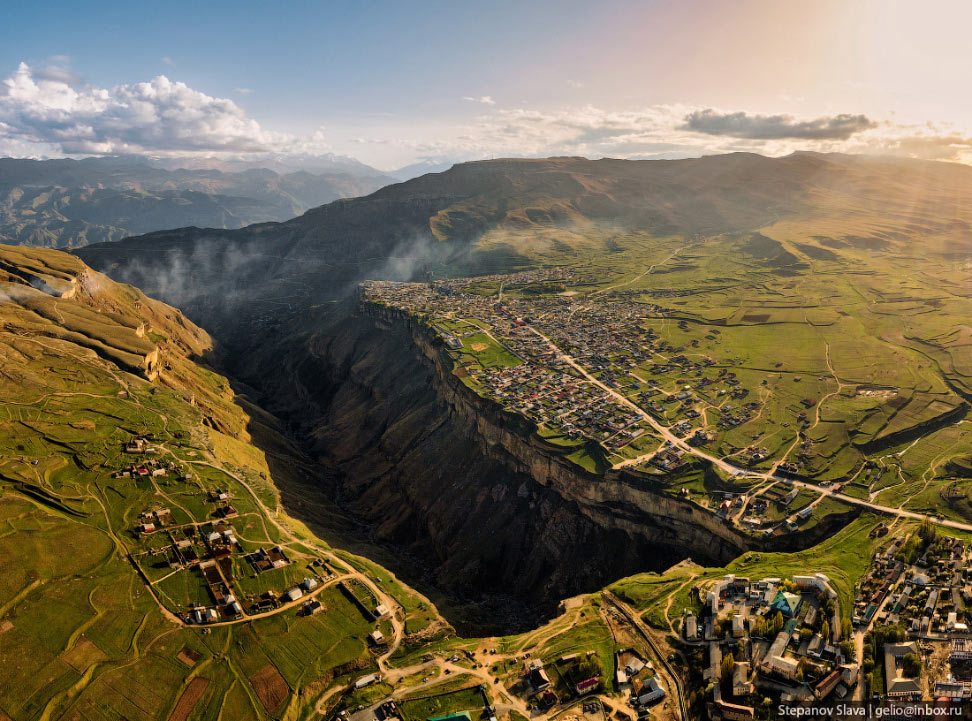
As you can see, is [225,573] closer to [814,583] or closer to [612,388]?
[814,583]

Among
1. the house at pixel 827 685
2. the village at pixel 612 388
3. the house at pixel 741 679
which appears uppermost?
the village at pixel 612 388

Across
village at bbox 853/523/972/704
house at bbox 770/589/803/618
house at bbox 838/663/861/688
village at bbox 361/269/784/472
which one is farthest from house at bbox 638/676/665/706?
village at bbox 361/269/784/472

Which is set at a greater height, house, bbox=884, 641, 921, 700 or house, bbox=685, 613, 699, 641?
house, bbox=884, 641, 921, 700

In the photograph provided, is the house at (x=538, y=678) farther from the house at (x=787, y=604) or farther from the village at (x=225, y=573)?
the house at (x=787, y=604)

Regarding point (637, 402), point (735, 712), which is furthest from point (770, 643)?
point (637, 402)

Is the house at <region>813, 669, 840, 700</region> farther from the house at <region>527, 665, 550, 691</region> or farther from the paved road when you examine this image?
the paved road

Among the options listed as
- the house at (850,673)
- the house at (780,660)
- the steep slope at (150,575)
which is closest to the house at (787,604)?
the house at (780,660)

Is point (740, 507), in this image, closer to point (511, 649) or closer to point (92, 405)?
point (511, 649)

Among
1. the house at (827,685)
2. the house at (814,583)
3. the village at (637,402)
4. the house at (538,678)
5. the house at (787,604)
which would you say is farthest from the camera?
the village at (637,402)

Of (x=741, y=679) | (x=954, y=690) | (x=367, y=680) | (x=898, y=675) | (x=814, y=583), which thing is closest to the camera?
(x=954, y=690)

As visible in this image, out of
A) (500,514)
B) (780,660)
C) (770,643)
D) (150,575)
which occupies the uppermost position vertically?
(780,660)
